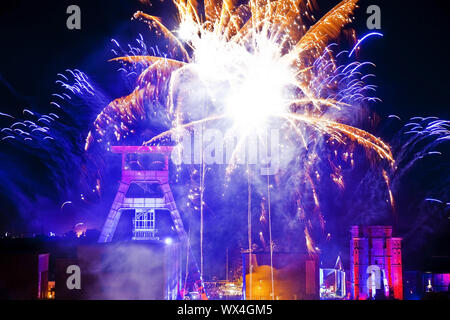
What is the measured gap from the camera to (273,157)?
23.9m

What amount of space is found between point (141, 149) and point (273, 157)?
282 inches

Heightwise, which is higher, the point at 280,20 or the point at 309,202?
the point at 280,20

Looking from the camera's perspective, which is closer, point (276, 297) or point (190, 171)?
point (276, 297)

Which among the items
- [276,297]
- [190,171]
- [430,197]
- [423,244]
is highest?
[190,171]

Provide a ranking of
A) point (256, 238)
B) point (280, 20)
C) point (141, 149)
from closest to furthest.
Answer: point (280, 20) → point (141, 149) → point (256, 238)

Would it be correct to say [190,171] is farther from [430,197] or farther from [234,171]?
[430,197]

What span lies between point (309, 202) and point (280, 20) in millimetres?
14082

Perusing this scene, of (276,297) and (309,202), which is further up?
(309,202)

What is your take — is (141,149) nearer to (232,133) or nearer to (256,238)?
(232,133)
